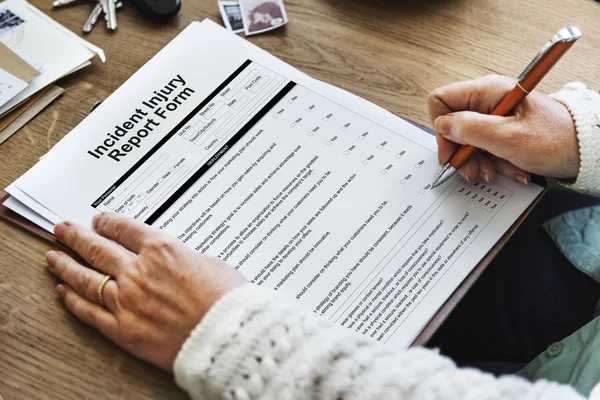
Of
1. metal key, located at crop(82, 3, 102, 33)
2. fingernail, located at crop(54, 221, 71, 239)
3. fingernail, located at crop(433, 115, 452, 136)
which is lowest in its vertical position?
fingernail, located at crop(54, 221, 71, 239)

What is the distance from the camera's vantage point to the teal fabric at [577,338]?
2.20 ft

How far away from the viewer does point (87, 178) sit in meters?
0.69

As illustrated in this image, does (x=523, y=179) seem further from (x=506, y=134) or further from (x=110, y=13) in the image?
(x=110, y=13)

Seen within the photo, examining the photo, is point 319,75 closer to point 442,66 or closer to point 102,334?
point 442,66

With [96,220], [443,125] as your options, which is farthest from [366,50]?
[96,220]

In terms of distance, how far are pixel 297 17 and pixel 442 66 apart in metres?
0.22

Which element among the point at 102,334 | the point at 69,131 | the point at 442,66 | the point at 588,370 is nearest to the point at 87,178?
the point at 69,131

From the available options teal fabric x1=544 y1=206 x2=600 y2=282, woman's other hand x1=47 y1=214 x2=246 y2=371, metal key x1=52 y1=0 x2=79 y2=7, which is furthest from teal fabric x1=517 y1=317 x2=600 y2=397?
metal key x1=52 y1=0 x2=79 y2=7

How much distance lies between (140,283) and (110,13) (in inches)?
16.9

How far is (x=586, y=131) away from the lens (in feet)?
2.23

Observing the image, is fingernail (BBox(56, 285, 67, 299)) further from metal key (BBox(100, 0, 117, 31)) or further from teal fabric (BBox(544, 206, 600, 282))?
teal fabric (BBox(544, 206, 600, 282))

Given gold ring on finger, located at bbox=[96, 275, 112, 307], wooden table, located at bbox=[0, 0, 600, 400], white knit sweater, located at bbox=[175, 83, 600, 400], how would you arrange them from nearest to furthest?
white knit sweater, located at bbox=[175, 83, 600, 400]
gold ring on finger, located at bbox=[96, 275, 112, 307]
wooden table, located at bbox=[0, 0, 600, 400]

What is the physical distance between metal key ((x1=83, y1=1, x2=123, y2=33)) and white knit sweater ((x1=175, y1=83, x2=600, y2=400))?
487 millimetres

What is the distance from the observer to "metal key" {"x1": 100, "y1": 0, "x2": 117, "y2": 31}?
2.67 ft
